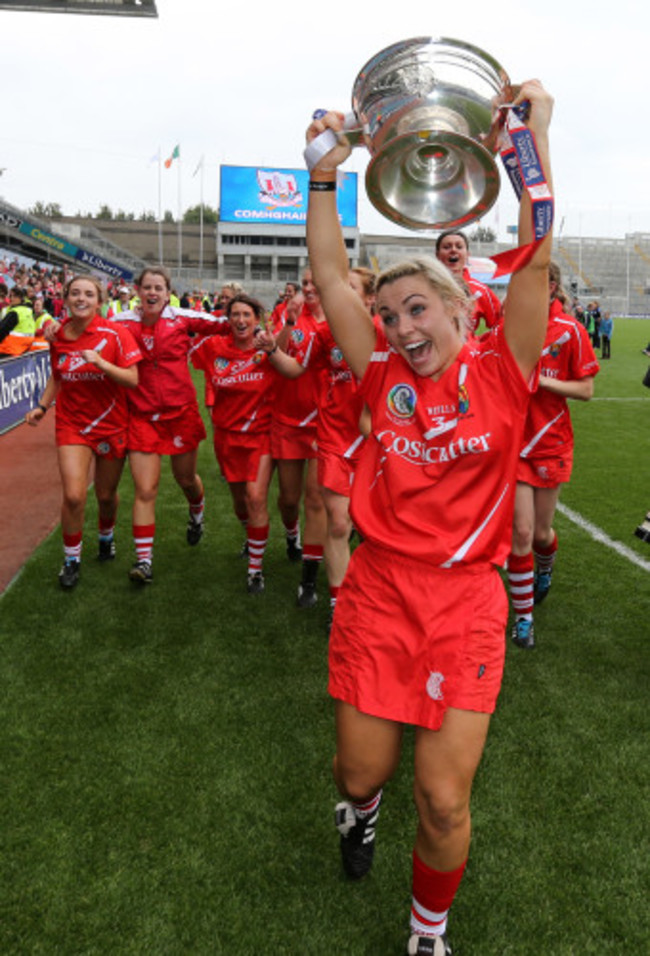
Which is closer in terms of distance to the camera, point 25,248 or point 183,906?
point 183,906

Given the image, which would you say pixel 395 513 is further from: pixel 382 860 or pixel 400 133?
pixel 382 860

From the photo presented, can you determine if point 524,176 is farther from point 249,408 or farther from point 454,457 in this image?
point 249,408

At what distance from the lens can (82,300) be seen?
5.10 meters

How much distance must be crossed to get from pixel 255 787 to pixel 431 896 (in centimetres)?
113

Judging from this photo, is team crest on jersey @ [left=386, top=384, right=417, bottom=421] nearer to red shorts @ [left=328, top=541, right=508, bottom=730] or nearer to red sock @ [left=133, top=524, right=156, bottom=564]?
red shorts @ [left=328, top=541, right=508, bottom=730]

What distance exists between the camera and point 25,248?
41.0 m

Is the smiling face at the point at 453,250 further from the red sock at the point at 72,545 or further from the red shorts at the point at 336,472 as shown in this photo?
the red sock at the point at 72,545

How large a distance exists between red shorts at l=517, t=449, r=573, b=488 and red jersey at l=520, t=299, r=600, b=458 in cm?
4

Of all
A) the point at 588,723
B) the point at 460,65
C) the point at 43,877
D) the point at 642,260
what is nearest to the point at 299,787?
the point at 43,877

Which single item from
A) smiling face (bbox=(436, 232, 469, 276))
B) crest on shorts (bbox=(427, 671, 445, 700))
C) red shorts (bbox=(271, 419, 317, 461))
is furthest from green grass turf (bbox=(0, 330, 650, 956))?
smiling face (bbox=(436, 232, 469, 276))

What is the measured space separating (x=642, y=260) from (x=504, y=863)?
82547 mm

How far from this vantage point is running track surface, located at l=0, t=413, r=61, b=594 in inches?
243

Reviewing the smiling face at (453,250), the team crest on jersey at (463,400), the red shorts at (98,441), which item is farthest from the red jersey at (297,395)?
the team crest on jersey at (463,400)

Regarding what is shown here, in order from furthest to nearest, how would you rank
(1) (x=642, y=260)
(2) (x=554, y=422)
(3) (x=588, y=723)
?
(1) (x=642, y=260) < (2) (x=554, y=422) < (3) (x=588, y=723)
